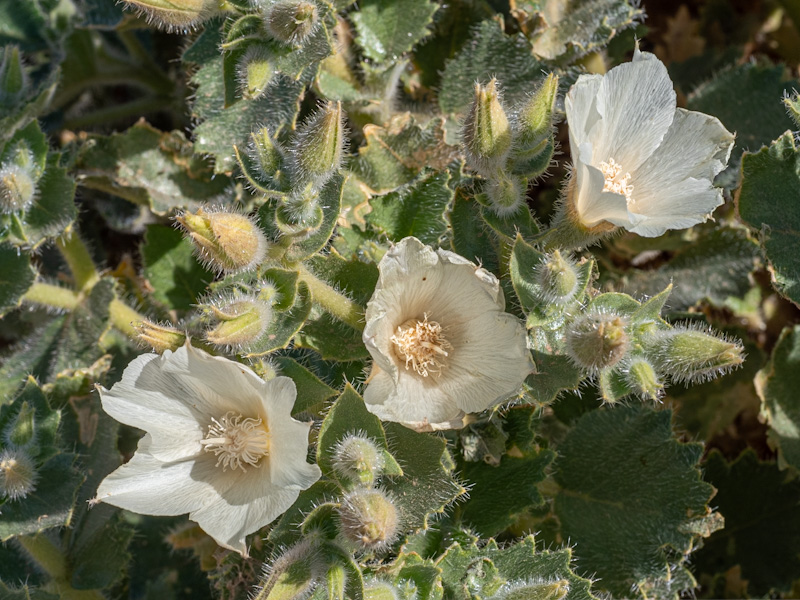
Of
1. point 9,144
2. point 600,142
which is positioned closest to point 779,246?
point 600,142

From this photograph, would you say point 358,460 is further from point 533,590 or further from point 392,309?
point 533,590

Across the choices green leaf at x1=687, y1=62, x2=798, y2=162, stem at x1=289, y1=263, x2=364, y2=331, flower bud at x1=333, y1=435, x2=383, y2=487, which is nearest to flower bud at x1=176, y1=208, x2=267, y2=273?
stem at x1=289, y1=263, x2=364, y2=331

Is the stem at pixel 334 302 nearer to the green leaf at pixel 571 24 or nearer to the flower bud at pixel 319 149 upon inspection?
the flower bud at pixel 319 149

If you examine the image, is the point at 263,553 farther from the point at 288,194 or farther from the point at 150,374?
the point at 288,194

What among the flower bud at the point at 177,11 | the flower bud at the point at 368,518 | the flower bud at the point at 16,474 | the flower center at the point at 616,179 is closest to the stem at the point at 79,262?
the flower bud at the point at 16,474

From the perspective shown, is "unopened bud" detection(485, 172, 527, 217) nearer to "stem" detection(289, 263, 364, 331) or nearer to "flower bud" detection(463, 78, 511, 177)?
"flower bud" detection(463, 78, 511, 177)

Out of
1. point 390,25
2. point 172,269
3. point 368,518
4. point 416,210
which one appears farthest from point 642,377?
point 172,269

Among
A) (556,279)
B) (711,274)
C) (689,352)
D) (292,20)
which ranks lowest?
(711,274)
